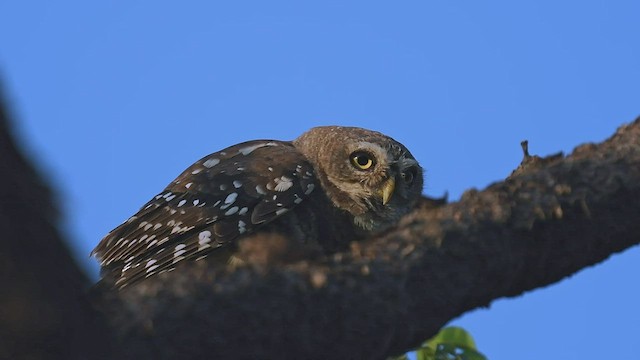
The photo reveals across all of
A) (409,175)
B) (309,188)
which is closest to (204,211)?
(309,188)

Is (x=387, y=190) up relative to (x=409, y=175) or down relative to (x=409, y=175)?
down

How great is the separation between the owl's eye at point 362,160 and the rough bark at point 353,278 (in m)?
3.83

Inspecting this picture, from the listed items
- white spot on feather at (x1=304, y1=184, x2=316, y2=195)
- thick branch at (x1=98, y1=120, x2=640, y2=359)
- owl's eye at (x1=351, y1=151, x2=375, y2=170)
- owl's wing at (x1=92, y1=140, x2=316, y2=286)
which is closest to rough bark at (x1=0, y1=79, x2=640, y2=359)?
thick branch at (x1=98, y1=120, x2=640, y2=359)

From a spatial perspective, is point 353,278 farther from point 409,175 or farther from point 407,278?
point 409,175

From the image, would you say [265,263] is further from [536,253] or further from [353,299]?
[536,253]

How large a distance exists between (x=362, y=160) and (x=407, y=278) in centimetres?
475

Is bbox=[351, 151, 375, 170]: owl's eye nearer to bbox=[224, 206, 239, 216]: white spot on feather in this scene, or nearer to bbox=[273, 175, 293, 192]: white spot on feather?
bbox=[273, 175, 293, 192]: white spot on feather

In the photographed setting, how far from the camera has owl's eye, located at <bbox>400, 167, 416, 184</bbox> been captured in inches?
327

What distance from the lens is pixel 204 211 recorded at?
22.9 ft

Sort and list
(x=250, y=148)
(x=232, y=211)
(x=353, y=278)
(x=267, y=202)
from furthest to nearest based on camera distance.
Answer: (x=250, y=148) → (x=267, y=202) → (x=232, y=211) → (x=353, y=278)

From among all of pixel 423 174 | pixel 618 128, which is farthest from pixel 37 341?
pixel 423 174

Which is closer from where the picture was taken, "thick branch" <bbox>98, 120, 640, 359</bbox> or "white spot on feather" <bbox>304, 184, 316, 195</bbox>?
"thick branch" <bbox>98, 120, 640, 359</bbox>

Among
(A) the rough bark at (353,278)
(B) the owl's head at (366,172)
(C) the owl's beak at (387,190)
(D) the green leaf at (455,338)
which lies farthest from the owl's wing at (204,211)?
(A) the rough bark at (353,278)

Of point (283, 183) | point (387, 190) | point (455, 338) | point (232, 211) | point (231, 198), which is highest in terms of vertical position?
point (387, 190)
